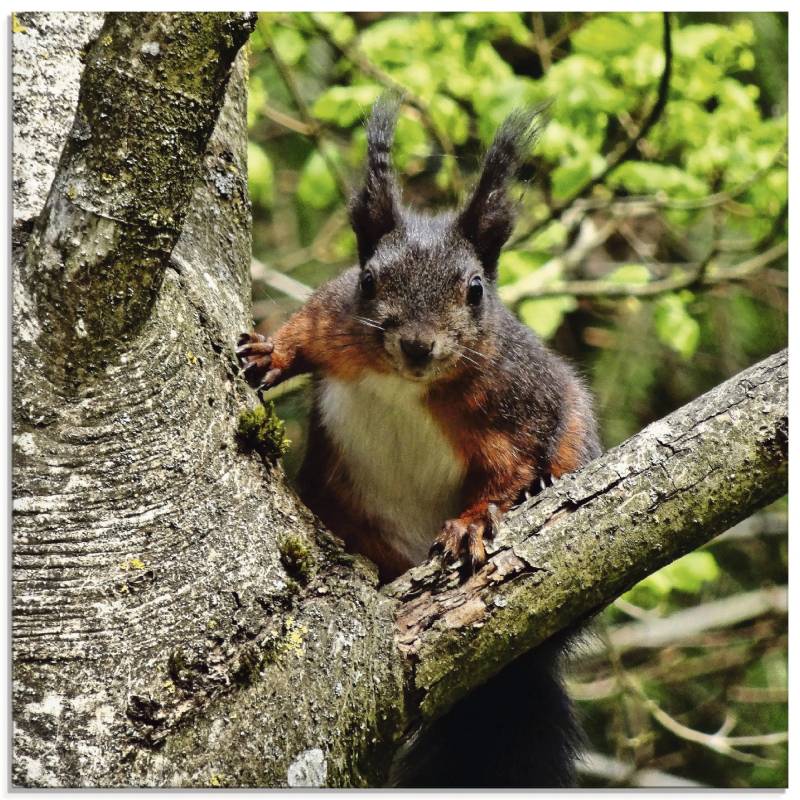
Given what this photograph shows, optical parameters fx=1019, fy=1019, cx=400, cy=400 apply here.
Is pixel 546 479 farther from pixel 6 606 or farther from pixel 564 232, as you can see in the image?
pixel 564 232

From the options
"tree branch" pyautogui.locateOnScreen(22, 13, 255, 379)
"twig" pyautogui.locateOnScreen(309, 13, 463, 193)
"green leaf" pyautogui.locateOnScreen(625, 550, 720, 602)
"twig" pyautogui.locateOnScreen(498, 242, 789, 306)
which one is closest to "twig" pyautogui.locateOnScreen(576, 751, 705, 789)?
"green leaf" pyautogui.locateOnScreen(625, 550, 720, 602)

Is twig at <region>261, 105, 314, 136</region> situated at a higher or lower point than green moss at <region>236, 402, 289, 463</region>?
higher

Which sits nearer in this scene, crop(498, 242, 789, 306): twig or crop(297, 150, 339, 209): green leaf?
crop(498, 242, 789, 306): twig

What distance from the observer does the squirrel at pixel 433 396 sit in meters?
2.77

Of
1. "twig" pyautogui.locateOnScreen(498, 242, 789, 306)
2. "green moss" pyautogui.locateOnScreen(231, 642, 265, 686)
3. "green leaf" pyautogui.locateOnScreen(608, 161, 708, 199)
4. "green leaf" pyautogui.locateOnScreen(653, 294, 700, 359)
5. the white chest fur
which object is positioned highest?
"green leaf" pyautogui.locateOnScreen(608, 161, 708, 199)

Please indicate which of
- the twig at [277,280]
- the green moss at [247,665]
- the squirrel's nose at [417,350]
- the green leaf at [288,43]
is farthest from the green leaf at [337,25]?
the green moss at [247,665]

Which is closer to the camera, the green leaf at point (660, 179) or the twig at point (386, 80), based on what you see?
the green leaf at point (660, 179)

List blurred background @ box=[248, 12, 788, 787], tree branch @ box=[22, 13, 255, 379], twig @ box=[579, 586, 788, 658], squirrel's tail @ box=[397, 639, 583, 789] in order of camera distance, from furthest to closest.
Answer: twig @ box=[579, 586, 788, 658] → blurred background @ box=[248, 12, 788, 787] → squirrel's tail @ box=[397, 639, 583, 789] → tree branch @ box=[22, 13, 255, 379]

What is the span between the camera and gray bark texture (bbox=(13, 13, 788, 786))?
2008mm

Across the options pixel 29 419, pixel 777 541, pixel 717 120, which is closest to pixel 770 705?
pixel 777 541

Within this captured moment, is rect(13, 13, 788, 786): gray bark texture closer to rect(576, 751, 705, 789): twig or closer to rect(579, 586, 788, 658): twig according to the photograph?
rect(576, 751, 705, 789): twig

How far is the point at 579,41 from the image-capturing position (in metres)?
4.04

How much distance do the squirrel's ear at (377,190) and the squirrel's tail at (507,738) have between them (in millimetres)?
1287

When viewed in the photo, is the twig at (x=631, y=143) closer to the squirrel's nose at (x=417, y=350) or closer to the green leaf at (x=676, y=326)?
the green leaf at (x=676, y=326)
